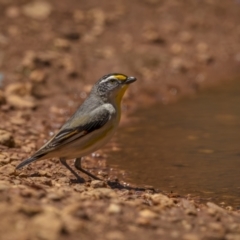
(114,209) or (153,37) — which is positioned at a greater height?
(153,37)

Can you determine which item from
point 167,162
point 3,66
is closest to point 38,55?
point 3,66

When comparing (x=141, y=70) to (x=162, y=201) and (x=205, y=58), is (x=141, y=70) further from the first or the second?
(x=162, y=201)

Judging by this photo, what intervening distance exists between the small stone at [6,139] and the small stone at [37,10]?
6.79 meters

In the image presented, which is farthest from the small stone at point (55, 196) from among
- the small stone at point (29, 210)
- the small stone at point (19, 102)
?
the small stone at point (19, 102)

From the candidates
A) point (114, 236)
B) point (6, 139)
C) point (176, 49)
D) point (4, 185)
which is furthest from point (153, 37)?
point (114, 236)

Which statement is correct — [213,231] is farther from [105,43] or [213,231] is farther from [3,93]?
[105,43]

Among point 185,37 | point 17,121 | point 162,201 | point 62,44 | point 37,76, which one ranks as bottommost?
point 162,201

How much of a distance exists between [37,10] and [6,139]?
728cm

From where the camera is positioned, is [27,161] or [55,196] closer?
[55,196]

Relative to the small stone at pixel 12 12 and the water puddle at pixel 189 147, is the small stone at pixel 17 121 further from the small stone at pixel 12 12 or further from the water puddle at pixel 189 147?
the small stone at pixel 12 12

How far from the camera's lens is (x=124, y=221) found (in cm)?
685

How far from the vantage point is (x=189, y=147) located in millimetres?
11516

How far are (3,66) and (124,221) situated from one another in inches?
330

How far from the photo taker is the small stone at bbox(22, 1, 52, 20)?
16906 millimetres
